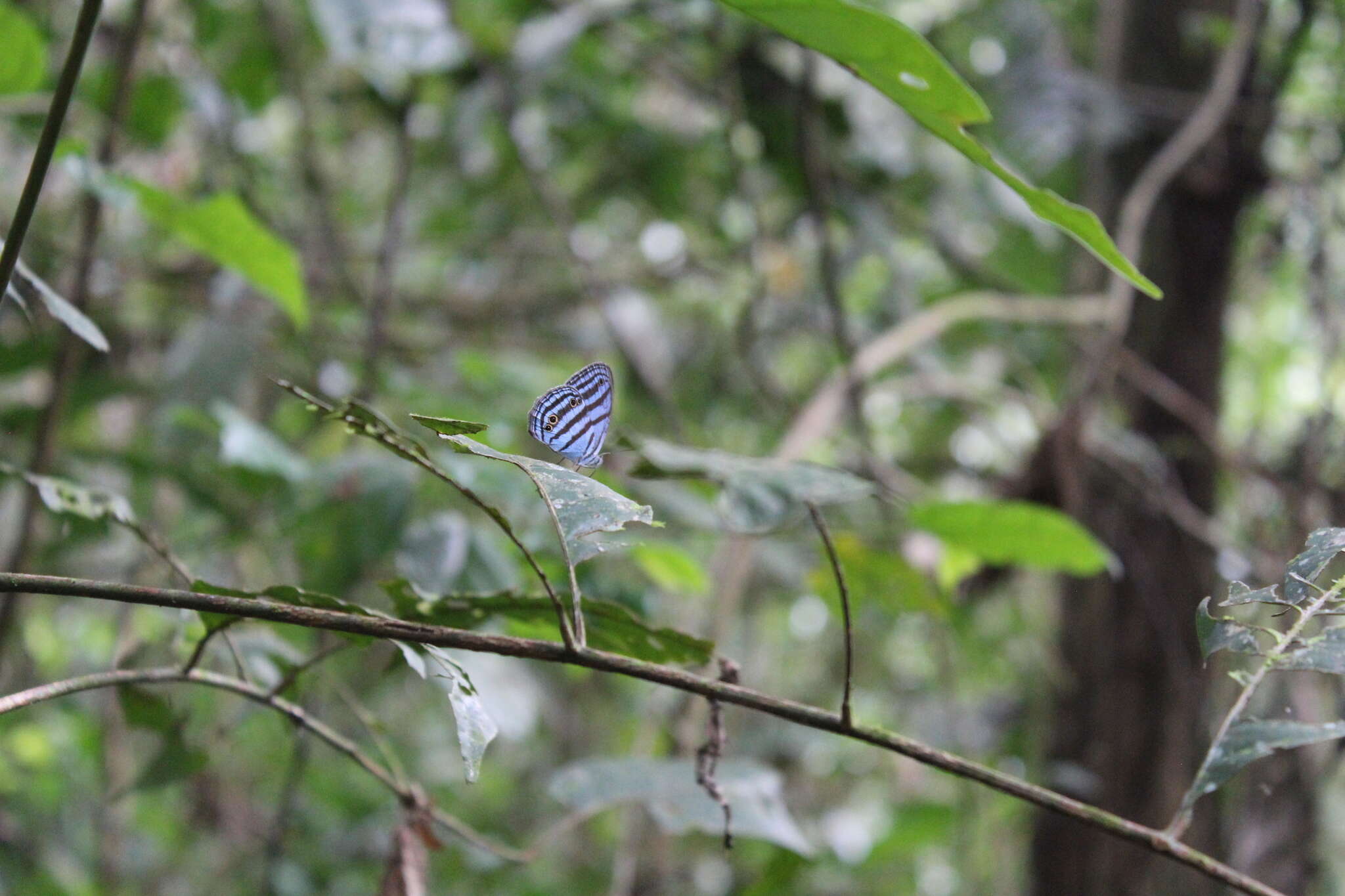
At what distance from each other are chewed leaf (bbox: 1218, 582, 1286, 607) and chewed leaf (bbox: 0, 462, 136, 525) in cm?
64

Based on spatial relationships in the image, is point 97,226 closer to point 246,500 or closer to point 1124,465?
point 246,500

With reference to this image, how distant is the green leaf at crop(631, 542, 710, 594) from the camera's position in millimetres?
1078

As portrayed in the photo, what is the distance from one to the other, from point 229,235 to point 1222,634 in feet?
2.86

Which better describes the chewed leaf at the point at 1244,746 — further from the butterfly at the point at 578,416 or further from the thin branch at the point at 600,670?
the butterfly at the point at 578,416

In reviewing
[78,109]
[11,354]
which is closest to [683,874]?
[11,354]

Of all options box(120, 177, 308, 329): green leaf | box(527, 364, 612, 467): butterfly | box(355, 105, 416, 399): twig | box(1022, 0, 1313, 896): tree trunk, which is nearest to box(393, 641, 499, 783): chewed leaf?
box(527, 364, 612, 467): butterfly

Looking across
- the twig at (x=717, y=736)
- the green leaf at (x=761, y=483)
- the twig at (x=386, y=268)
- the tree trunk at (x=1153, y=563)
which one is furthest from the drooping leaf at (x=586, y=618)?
the tree trunk at (x=1153, y=563)

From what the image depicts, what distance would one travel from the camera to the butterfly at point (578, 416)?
623mm

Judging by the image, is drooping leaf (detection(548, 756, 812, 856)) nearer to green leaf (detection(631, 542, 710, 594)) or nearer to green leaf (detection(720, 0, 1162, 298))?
green leaf (detection(631, 542, 710, 594))

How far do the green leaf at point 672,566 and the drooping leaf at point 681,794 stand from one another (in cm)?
19

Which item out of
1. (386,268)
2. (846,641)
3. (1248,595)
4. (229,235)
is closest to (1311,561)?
(1248,595)

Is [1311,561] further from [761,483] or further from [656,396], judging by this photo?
[656,396]

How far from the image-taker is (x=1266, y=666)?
516 millimetres

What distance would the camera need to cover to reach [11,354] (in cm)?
129
